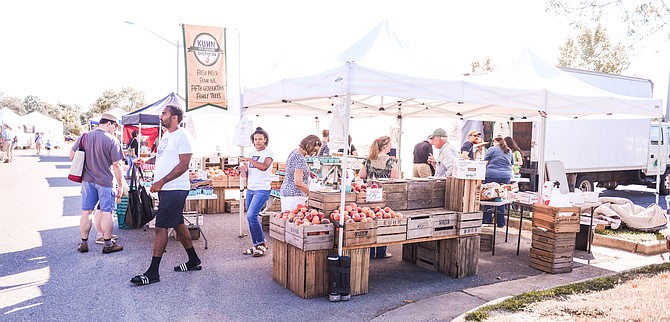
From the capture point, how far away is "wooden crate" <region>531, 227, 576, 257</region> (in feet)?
21.4

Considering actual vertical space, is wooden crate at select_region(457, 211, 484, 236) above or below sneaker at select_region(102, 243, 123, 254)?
above

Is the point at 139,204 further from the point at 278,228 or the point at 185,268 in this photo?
the point at 278,228

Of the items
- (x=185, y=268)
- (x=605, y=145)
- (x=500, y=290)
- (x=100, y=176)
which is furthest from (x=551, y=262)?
(x=605, y=145)

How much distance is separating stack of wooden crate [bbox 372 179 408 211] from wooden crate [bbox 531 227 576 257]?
6.41 ft

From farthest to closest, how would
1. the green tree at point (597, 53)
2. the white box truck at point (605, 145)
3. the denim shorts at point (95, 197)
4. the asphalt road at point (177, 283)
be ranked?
1. the green tree at point (597, 53)
2. the white box truck at point (605, 145)
3. the denim shorts at point (95, 197)
4. the asphalt road at point (177, 283)

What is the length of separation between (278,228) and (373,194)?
Result: 114cm

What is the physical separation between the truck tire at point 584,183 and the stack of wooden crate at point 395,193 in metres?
10.1

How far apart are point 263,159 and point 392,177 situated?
5.74 feet

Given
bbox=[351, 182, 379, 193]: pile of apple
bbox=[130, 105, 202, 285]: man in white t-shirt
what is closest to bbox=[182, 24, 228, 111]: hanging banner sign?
bbox=[130, 105, 202, 285]: man in white t-shirt

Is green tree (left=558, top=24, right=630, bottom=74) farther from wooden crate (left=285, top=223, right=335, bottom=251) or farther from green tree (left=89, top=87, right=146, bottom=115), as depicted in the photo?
green tree (left=89, top=87, right=146, bottom=115)

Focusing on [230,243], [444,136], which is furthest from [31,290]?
[444,136]

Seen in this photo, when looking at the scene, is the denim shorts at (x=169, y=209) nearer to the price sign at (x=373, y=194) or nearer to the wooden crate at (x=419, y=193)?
the price sign at (x=373, y=194)

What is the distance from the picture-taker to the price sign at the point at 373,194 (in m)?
5.73

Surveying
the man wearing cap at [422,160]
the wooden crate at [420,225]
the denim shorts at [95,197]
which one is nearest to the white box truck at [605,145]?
the man wearing cap at [422,160]
